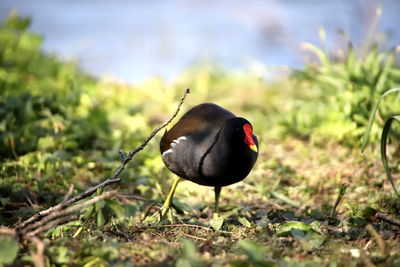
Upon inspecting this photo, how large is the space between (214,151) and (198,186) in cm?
106

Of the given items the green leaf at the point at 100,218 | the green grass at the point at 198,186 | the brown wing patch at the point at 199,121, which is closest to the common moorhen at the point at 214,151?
the brown wing patch at the point at 199,121

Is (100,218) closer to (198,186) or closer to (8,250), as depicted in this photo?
(8,250)

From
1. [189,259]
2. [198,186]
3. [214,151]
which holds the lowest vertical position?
[198,186]

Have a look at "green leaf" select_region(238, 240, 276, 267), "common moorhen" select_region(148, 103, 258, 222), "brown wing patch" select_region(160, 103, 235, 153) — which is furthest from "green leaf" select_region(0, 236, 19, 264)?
"brown wing patch" select_region(160, 103, 235, 153)

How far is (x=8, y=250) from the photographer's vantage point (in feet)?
6.50

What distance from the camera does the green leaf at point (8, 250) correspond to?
6.43ft

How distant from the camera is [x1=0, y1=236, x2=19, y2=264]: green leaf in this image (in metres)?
1.96

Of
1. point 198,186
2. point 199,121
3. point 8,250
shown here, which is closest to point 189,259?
point 8,250

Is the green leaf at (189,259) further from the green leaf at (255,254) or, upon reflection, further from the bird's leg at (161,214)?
the bird's leg at (161,214)

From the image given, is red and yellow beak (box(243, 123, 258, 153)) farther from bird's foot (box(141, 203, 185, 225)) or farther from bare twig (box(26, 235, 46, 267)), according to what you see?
bare twig (box(26, 235, 46, 267))

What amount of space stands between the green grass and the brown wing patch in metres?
0.42

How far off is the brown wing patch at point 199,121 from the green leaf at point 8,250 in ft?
4.61

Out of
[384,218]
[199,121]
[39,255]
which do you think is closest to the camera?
[39,255]

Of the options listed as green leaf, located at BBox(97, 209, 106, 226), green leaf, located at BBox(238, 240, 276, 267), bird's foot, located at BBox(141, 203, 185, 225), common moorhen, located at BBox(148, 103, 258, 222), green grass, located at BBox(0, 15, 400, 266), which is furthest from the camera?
bird's foot, located at BBox(141, 203, 185, 225)
